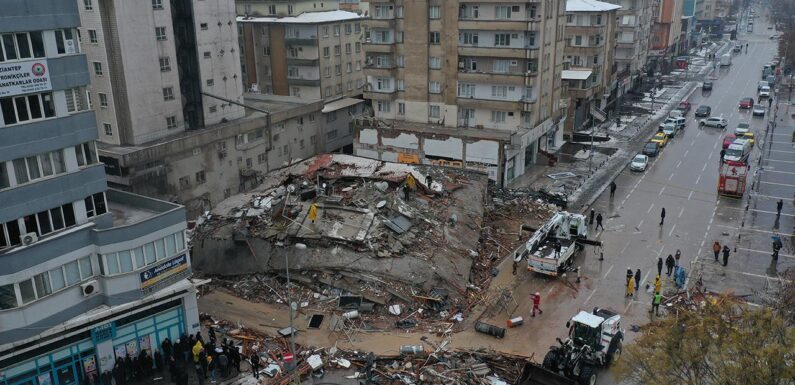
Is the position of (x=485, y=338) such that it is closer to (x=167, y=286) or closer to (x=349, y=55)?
(x=167, y=286)

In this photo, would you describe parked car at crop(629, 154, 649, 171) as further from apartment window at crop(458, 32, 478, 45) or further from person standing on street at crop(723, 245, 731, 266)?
person standing on street at crop(723, 245, 731, 266)

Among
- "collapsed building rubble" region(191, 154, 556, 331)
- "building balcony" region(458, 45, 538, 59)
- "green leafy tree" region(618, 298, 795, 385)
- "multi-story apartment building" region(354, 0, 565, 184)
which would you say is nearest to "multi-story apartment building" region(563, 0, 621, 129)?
"multi-story apartment building" region(354, 0, 565, 184)

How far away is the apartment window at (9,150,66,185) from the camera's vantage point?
75.9ft

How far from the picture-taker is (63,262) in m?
24.1

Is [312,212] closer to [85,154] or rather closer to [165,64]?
[85,154]

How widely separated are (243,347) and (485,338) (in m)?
11.3

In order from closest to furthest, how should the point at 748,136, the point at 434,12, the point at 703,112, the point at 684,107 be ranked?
the point at 434,12 < the point at 748,136 < the point at 703,112 < the point at 684,107

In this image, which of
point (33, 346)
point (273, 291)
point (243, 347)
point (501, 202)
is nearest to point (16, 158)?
point (33, 346)

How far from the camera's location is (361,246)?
33875 millimetres

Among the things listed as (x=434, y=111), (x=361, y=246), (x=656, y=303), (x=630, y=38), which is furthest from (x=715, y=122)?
(x=361, y=246)

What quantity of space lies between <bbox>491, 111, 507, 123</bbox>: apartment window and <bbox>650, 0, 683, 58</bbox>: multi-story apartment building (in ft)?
223

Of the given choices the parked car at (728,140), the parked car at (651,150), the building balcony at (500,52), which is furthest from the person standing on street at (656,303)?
the parked car at (728,140)

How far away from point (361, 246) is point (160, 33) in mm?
23321

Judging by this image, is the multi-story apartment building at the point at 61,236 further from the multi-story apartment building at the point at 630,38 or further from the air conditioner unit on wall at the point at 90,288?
the multi-story apartment building at the point at 630,38
